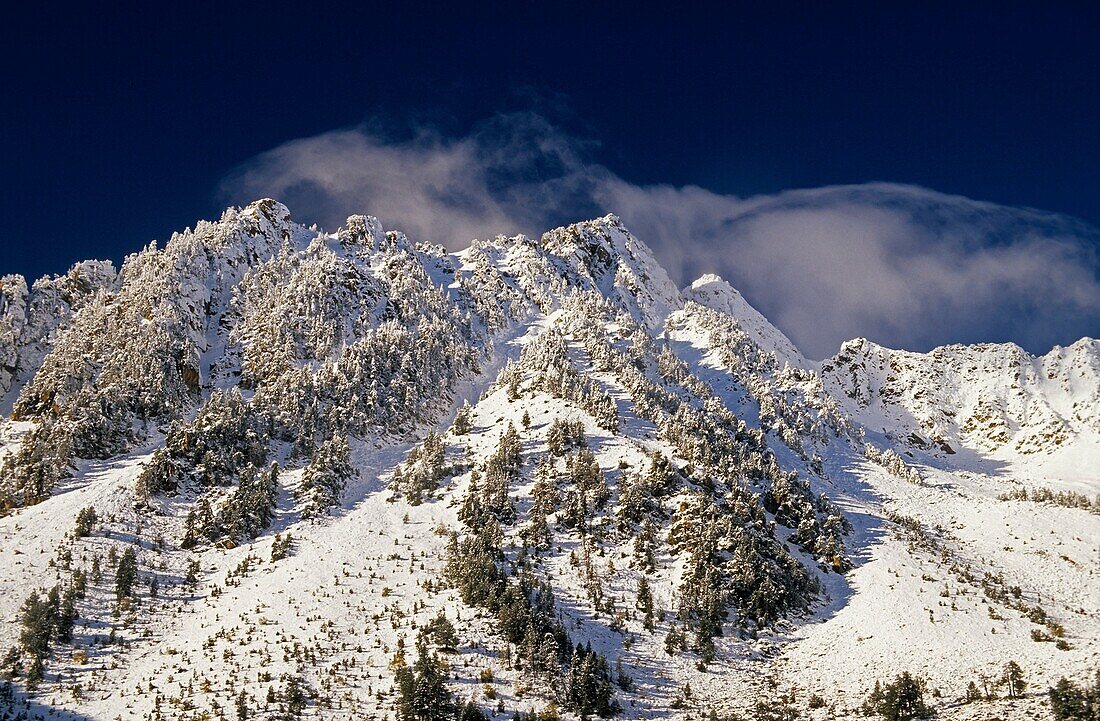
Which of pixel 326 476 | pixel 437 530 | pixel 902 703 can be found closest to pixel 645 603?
pixel 902 703

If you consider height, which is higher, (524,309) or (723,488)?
(524,309)

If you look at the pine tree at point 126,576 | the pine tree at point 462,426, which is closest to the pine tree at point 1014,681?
the pine tree at point 126,576

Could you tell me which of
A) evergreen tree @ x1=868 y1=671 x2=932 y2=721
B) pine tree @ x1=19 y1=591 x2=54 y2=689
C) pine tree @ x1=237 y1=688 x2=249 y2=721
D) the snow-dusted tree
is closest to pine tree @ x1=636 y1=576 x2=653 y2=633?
evergreen tree @ x1=868 y1=671 x2=932 y2=721

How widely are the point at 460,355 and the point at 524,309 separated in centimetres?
3676

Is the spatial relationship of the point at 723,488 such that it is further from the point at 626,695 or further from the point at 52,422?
the point at 52,422

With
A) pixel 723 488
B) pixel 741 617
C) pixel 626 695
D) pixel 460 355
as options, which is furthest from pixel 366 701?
pixel 460 355

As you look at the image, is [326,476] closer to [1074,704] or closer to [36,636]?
[36,636]

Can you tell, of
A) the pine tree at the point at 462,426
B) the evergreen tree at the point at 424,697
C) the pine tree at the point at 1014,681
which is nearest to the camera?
the evergreen tree at the point at 424,697

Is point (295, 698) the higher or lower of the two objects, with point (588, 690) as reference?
lower

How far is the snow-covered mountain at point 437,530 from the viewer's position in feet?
130

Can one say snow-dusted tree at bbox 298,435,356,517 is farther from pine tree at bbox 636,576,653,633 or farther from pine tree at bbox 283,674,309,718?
pine tree at bbox 636,576,653,633

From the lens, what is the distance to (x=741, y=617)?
2023 inches

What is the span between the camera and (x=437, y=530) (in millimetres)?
63156

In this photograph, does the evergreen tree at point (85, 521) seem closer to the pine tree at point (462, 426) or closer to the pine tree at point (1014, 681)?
the pine tree at point (462, 426)
